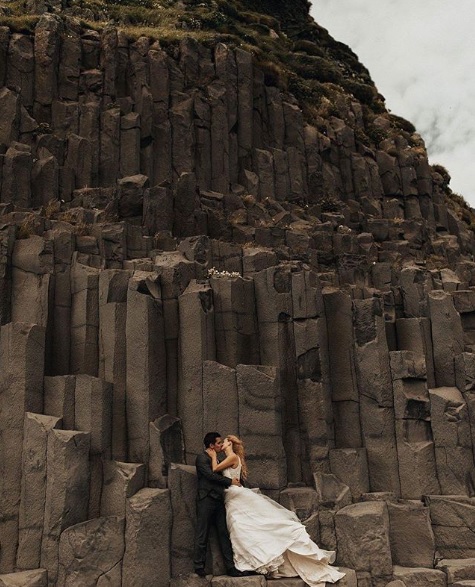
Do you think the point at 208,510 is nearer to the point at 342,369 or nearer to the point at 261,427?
the point at 261,427

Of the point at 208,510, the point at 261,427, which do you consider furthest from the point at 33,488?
the point at 261,427

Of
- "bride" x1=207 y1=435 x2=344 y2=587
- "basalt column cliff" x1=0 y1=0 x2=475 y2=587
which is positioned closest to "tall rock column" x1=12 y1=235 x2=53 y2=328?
"basalt column cliff" x1=0 y1=0 x2=475 y2=587

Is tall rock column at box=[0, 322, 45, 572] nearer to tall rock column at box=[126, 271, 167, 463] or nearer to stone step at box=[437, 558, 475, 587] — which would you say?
tall rock column at box=[126, 271, 167, 463]

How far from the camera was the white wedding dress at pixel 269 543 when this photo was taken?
36.3 feet

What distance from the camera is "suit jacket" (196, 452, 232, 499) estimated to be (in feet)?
37.2

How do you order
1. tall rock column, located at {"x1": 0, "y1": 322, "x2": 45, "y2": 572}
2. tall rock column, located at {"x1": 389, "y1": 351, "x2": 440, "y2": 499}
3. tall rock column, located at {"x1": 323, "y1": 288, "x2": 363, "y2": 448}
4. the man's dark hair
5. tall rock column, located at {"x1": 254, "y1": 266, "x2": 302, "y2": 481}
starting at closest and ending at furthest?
the man's dark hair, tall rock column, located at {"x1": 0, "y1": 322, "x2": 45, "y2": 572}, tall rock column, located at {"x1": 389, "y1": 351, "x2": 440, "y2": 499}, tall rock column, located at {"x1": 254, "y1": 266, "x2": 302, "y2": 481}, tall rock column, located at {"x1": 323, "y1": 288, "x2": 363, "y2": 448}

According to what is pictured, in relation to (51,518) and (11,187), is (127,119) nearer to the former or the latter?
(11,187)

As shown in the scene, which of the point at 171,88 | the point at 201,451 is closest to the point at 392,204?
the point at 171,88

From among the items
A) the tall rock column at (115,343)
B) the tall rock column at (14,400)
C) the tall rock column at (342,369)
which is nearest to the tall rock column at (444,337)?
the tall rock column at (342,369)

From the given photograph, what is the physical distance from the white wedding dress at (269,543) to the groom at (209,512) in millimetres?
143

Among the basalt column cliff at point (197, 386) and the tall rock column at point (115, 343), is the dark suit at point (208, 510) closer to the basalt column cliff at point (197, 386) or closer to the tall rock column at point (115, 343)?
the basalt column cliff at point (197, 386)

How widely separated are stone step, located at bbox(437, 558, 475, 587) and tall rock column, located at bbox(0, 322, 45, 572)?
8065mm

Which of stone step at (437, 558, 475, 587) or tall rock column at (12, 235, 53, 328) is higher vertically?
tall rock column at (12, 235, 53, 328)

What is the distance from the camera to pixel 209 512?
37.5 feet
